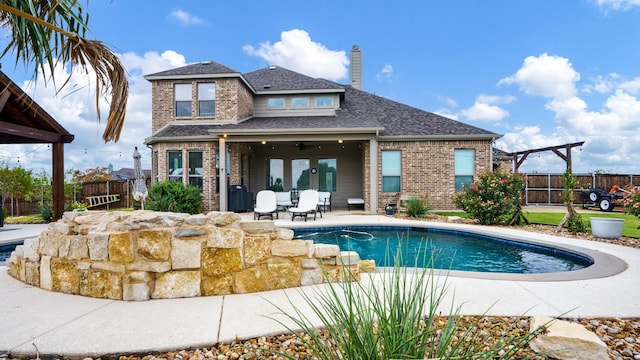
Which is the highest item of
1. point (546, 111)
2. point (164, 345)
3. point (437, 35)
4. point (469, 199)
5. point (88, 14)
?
point (437, 35)

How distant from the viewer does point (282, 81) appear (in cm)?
1586

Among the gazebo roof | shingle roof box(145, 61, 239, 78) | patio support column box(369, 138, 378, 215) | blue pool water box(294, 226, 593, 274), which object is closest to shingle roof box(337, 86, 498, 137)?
patio support column box(369, 138, 378, 215)

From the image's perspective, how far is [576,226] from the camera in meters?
7.65

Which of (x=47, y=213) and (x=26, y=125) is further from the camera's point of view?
(x=47, y=213)

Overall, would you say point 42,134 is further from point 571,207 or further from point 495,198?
point 571,207

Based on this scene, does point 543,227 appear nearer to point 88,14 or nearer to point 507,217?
point 507,217

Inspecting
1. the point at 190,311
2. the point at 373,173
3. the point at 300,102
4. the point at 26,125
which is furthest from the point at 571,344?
the point at 300,102

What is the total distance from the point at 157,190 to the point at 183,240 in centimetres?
852

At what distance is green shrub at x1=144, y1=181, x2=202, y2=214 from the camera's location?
10594mm

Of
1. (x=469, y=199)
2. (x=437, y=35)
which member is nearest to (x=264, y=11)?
(x=437, y=35)

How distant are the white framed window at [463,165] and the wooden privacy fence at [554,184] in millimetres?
4750

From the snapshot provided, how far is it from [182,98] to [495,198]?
1279cm

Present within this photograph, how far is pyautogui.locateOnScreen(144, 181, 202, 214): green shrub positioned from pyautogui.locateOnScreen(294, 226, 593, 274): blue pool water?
16.2 feet

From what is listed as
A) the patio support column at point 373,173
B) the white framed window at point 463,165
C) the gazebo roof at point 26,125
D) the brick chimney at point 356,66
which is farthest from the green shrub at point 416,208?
the gazebo roof at point 26,125
